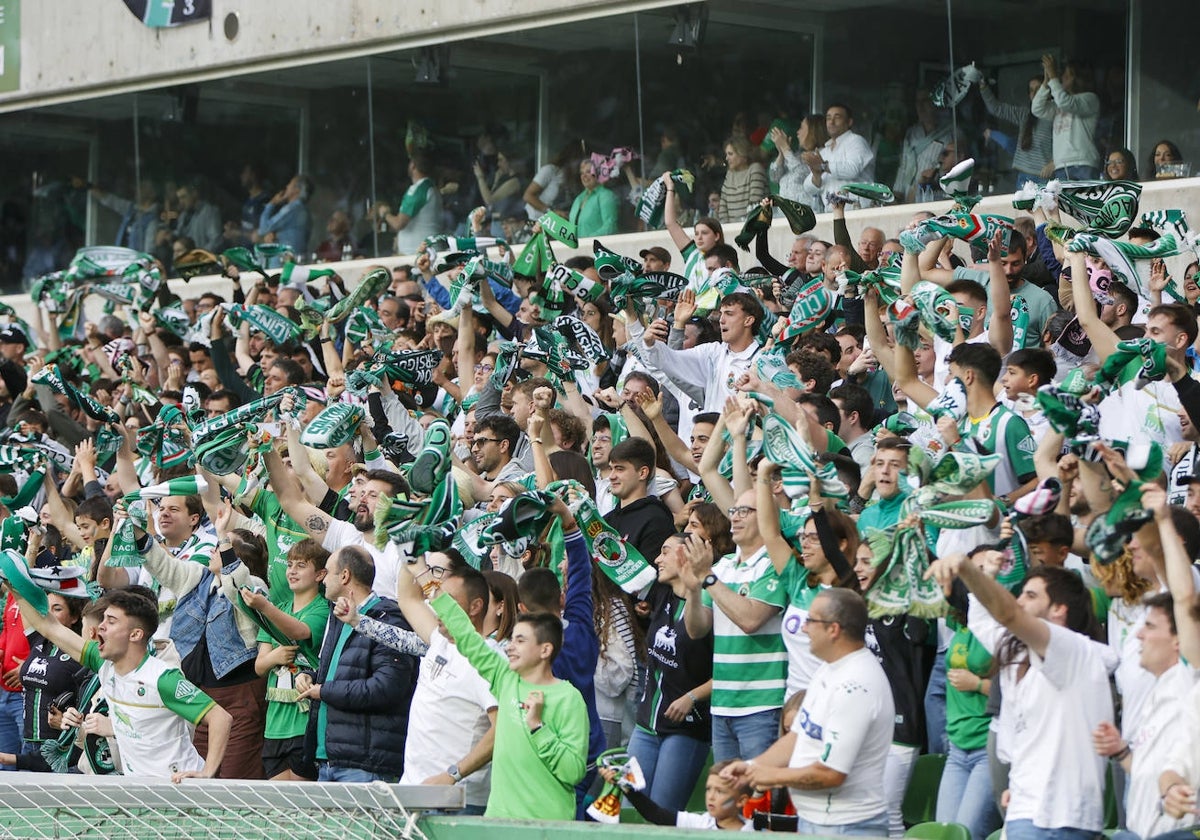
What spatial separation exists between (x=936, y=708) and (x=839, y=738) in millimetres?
1102

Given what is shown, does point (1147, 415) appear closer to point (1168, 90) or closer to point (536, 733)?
point (536, 733)

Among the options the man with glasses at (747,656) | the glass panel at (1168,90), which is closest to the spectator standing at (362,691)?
the man with glasses at (747,656)

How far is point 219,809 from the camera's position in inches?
271

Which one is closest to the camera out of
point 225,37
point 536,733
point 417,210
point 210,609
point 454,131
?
point 536,733

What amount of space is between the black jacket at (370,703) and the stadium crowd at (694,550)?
0.05 feet

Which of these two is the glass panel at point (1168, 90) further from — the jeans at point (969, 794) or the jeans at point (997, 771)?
the jeans at point (997, 771)

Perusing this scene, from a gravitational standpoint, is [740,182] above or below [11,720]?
above

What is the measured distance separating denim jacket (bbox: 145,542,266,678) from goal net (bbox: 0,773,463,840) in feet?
5.65

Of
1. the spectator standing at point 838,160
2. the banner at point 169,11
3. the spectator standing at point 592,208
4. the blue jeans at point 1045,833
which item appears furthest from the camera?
the banner at point 169,11

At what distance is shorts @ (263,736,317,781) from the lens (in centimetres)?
839

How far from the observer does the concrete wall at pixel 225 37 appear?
57.3 ft

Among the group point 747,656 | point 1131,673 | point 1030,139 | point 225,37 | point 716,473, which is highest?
point 225,37

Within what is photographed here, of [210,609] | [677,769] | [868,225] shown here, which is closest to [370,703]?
[677,769]

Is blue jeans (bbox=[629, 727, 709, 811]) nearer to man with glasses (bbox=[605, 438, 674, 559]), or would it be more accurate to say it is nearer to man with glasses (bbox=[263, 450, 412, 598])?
man with glasses (bbox=[605, 438, 674, 559])
